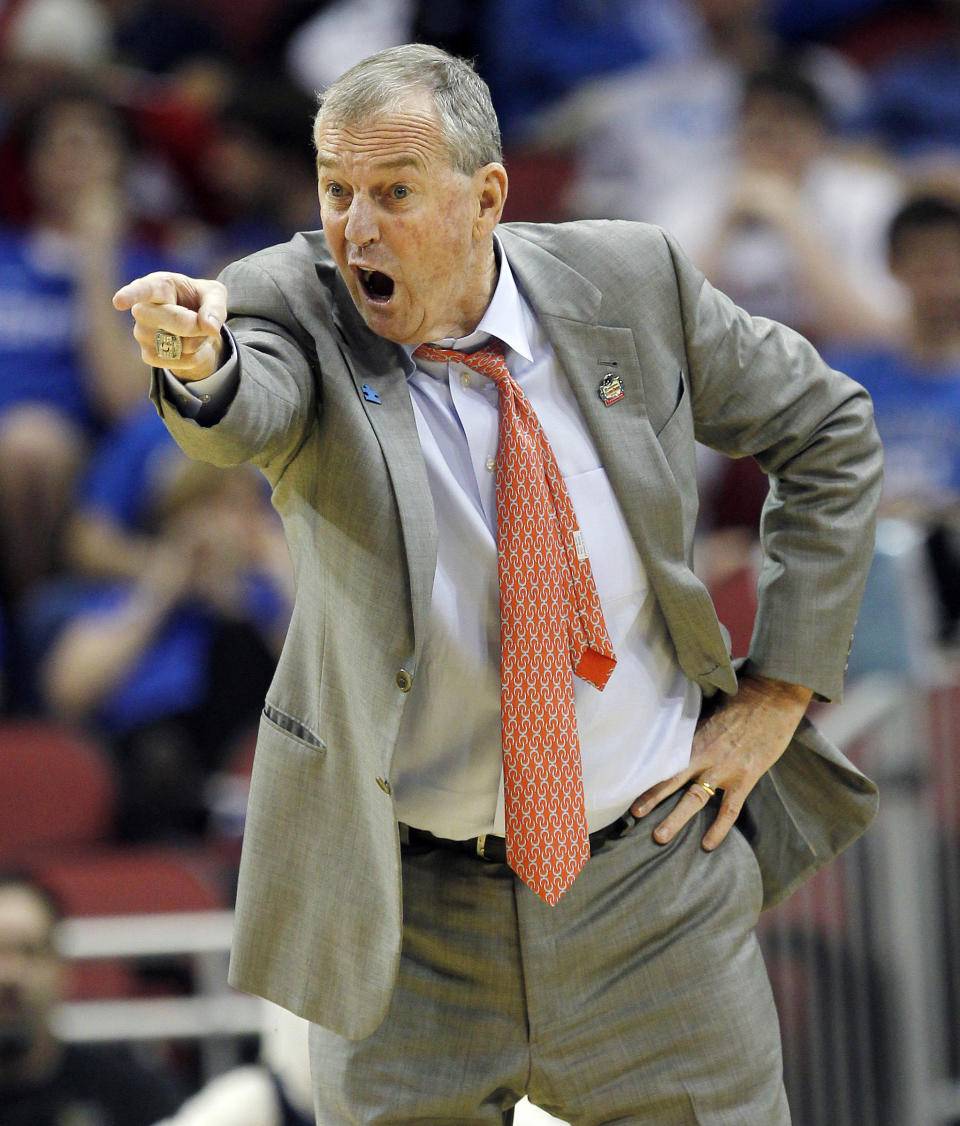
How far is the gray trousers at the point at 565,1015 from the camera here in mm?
2076

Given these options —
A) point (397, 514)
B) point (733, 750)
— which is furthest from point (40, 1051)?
point (397, 514)

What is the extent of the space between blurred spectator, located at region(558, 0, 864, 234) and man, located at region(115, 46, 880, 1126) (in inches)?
153

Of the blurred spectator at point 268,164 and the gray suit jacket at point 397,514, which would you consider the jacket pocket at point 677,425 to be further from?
the blurred spectator at point 268,164

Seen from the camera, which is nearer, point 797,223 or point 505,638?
point 505,638

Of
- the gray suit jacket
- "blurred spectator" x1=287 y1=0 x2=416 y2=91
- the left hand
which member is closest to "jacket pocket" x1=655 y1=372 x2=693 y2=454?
the gray suit jacket

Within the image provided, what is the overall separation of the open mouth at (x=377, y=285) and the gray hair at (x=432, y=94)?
151 millimetres

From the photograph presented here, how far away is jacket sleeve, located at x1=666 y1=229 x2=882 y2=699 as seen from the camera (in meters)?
2.18

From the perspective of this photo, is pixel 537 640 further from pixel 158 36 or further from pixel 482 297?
pixel 158 36

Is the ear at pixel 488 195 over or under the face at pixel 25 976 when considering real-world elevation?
over

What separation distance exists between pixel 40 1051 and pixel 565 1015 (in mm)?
2331

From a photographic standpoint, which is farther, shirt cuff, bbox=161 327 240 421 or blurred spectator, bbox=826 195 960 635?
blurred spectator, bbox=826 195 960 635

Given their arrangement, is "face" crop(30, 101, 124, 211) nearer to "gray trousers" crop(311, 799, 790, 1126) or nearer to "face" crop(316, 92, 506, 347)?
"face" crop(316, 92, 506, 347)

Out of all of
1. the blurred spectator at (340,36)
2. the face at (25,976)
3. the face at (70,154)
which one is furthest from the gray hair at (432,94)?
the blurred spectator at (340,36)

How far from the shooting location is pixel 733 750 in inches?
87.2
